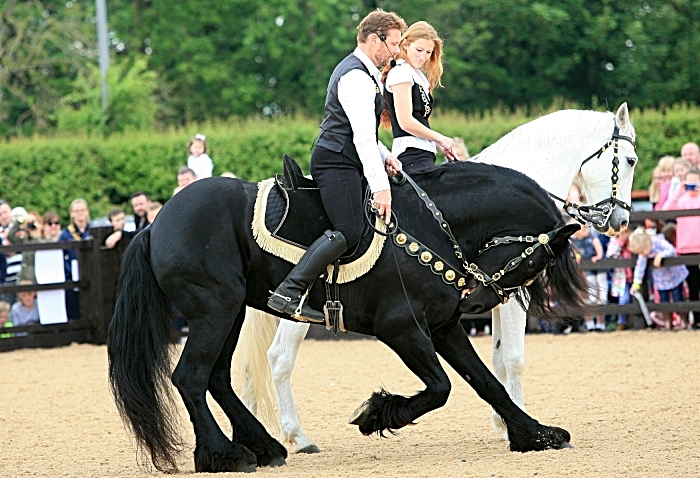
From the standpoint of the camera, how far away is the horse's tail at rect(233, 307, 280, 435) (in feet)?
21.4

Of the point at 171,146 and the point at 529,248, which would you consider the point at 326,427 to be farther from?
the point at 171,146

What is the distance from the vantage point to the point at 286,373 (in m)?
6.49

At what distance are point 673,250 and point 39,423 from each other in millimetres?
6759

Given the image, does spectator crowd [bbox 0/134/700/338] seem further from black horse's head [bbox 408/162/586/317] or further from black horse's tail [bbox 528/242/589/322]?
black horse's head [bbox 408/162/586/317]

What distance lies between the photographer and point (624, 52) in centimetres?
2438

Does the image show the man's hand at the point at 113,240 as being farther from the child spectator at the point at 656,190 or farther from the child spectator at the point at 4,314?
the child spectator at the point at 656,190

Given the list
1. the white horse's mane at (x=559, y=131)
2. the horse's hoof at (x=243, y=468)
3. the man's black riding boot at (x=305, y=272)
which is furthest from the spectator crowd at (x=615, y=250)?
the horse's hoof at (x=243, y=468)

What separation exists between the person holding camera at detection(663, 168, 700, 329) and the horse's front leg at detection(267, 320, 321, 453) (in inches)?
230

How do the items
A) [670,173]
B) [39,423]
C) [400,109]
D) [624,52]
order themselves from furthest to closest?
[624,52]
[670,173]
[39,423]
[400,109]

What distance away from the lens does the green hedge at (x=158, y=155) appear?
1641cm

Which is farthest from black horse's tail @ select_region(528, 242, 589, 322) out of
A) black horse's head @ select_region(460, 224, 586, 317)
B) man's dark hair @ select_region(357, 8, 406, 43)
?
man's dark hair @ select_region(357, 8, 406, 43)

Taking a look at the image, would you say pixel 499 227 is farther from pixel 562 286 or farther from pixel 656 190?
pixel 656 190

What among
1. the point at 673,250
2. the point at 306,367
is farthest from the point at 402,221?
the point at 673,250

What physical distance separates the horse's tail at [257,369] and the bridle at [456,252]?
4.87 feet
